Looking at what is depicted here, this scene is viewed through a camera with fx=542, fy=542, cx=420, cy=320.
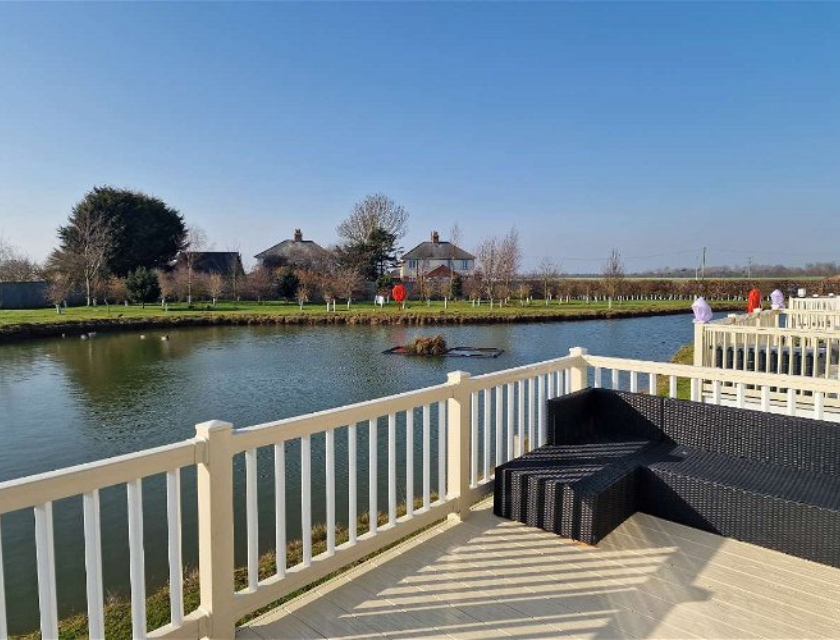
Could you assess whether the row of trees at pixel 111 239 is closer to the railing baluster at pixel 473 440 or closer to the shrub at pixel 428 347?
the shrub at pixel 428 347

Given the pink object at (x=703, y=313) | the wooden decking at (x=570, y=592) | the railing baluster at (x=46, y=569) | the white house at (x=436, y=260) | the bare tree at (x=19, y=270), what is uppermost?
the white house at (x=436, y=260)

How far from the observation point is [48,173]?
57.0ft

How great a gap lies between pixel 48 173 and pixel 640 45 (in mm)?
18180

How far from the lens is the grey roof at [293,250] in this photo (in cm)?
4212

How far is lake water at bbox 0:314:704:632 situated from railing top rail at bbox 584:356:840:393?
3159 millimetres

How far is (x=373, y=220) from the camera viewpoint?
41.1 metres

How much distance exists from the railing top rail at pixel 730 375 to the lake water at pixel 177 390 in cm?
316

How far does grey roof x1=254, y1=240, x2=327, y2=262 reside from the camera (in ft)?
138

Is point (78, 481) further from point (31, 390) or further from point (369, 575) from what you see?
point (31, 390)

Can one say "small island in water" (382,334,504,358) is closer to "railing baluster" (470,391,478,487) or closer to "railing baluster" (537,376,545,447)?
"railing baluster" (537,376,545,447)

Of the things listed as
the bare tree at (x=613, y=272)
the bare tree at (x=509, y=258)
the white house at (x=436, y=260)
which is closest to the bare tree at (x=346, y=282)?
the bare tree at (x=509, y=258)

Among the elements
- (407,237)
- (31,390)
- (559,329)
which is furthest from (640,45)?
A: (407,237)

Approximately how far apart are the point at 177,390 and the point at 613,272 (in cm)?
3753

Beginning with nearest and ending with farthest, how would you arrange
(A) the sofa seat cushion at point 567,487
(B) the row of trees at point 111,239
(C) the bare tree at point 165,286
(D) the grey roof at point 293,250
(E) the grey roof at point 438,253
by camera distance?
(A) the sofa seat cushion at point 567,487
(C) the bare tree at point 165,286
(B) the row of trees at point 111,239
(D) the grey roof at point 293,250
(E) the grey roof at point 438,253
